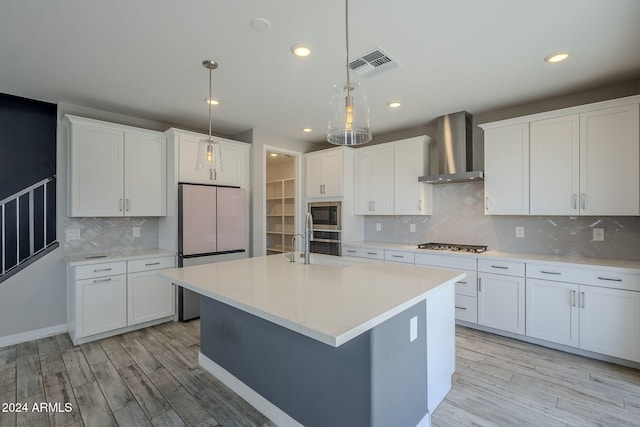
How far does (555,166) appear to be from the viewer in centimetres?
308

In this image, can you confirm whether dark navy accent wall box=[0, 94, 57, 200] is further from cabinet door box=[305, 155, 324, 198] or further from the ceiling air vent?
the ceiling air vent

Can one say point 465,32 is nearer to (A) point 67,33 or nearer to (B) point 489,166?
(B) point 489,166

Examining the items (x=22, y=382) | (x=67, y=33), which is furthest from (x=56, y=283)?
(x=67, y=33)

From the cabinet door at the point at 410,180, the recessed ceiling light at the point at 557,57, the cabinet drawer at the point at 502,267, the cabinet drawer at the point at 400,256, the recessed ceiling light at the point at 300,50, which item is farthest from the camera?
the cabinet door at the point at 410,180

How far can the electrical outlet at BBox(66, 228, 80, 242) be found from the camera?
3.46 m

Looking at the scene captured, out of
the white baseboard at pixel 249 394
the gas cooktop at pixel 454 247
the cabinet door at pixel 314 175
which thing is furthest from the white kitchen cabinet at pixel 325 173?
the white baseboard at pixel 249 394

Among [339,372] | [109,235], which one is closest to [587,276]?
[339,372]

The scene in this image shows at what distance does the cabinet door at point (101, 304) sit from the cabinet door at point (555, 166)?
4490 millimetres

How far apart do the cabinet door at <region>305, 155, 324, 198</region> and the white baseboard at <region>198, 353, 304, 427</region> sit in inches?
116

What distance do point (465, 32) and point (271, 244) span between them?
5489mm

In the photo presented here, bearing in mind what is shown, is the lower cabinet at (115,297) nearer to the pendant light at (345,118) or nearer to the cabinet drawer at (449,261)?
the pendant light at (345,118)

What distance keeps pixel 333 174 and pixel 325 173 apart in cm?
16

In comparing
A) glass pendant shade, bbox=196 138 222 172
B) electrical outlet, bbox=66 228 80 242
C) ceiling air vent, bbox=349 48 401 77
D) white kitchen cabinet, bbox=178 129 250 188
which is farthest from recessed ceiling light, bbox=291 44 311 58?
electrical outlet, bbox=66 228 80 242

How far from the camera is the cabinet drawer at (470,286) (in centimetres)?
337
